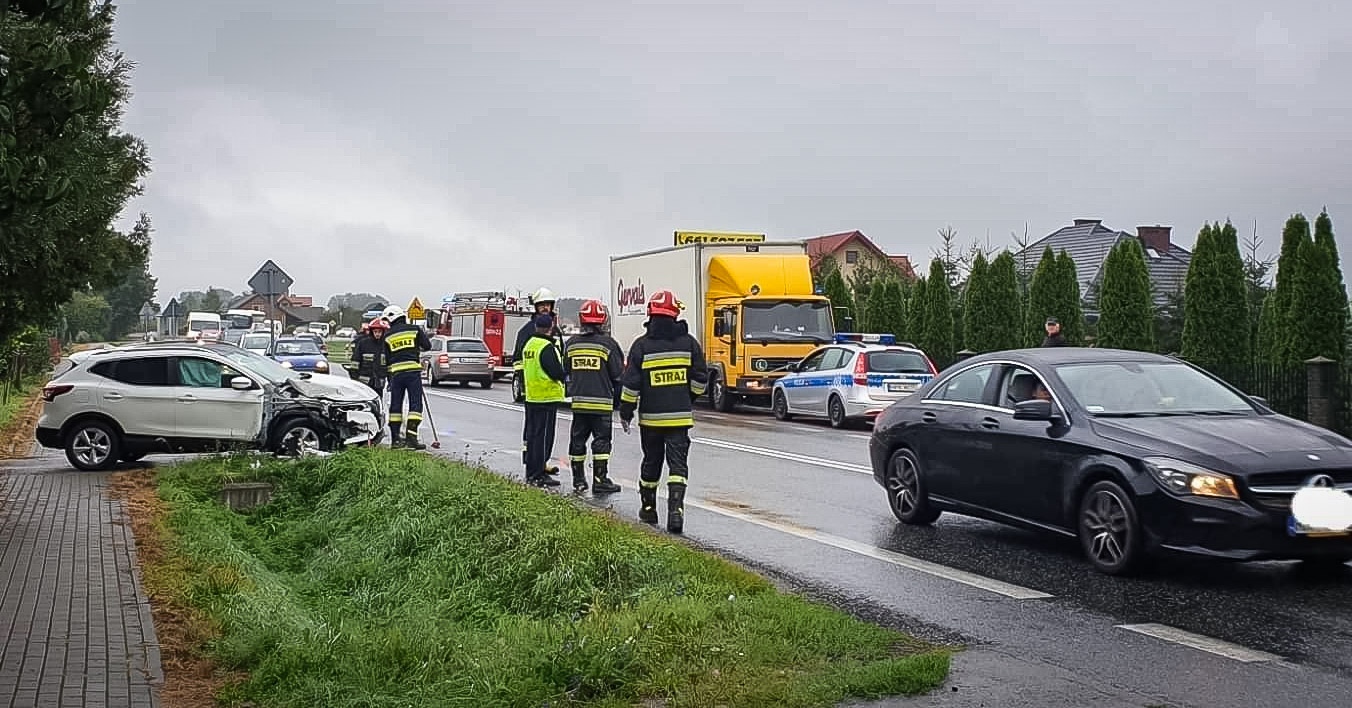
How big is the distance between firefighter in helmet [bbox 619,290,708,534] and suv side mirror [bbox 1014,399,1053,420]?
2.64m

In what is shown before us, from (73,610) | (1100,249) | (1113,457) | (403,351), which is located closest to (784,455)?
(403,351)

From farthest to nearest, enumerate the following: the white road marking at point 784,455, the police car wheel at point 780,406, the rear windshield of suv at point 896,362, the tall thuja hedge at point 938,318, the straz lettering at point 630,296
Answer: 1. the tall thuja hedge at point 938,318
2. the straz lettering at point 630,296
3. the police car wheel at point 780,406
4. the rear windshield of suv at point 896,362
5. the white road marking at point 784,455

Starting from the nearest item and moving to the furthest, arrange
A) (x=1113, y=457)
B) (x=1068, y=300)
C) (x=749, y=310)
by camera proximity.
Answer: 1. (x=1113, y=457)
2. (x=749, y=310)
3. (x=1068, y=300)

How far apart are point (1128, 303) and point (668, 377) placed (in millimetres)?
18437

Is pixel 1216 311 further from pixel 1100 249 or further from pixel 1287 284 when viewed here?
pixel 1100 249

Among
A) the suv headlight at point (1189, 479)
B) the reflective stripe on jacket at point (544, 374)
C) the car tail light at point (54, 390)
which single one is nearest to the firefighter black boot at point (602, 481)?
the reflective stripe on jacket at point (544, 374)

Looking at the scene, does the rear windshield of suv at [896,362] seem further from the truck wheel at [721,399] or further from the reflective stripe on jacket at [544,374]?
the reflective stripe on jacket at [544,374]

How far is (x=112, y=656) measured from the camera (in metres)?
6.59

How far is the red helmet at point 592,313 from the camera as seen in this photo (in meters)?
12.6

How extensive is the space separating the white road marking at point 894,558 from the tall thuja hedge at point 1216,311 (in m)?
15.2

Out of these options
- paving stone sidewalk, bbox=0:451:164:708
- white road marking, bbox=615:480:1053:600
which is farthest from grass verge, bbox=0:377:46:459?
white road marking, bbox=615:480:1053:600

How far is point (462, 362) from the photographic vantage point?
40.0 meters

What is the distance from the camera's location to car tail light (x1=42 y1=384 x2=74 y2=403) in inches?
621

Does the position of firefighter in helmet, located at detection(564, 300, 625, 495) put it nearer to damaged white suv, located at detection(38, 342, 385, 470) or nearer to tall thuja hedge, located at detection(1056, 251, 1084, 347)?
damaged white suv, located at detection(38, 342, 385, 470)
